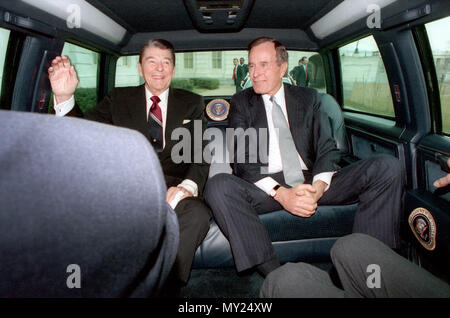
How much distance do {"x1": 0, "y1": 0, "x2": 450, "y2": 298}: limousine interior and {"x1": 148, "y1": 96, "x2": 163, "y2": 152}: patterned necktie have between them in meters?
0.71

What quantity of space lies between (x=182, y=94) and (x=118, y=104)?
54 centimetres

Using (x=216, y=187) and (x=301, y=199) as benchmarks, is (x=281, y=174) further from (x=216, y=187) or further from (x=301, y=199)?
(x=216, y=187)

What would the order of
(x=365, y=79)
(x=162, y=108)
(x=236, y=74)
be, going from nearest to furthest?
(x=162, y=108), (x=365, y=79), (x=236, y=74)

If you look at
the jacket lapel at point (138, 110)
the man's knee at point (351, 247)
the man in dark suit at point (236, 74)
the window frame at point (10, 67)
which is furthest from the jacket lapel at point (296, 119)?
the man in dark suit at point (236, 74)

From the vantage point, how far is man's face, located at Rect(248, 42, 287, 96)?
7.68ft

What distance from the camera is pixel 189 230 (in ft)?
5.81

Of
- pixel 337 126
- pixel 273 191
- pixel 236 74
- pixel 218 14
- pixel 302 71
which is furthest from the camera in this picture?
pixel 236 74

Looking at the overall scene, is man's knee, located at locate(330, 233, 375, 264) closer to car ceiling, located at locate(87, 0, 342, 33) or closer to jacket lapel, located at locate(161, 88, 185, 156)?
jacket lapel, located at locate(161, 88, 185, 156)

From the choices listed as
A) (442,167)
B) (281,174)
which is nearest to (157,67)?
(281,174)

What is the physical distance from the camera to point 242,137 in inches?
92.5

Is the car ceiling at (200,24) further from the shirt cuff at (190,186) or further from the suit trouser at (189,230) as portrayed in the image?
the suit trouser at (189,230)

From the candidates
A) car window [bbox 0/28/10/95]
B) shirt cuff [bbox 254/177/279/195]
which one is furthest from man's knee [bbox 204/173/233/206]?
car window [bbox 0/28/10/95]

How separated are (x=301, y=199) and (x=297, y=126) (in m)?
0.73

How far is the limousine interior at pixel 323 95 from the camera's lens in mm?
1895
